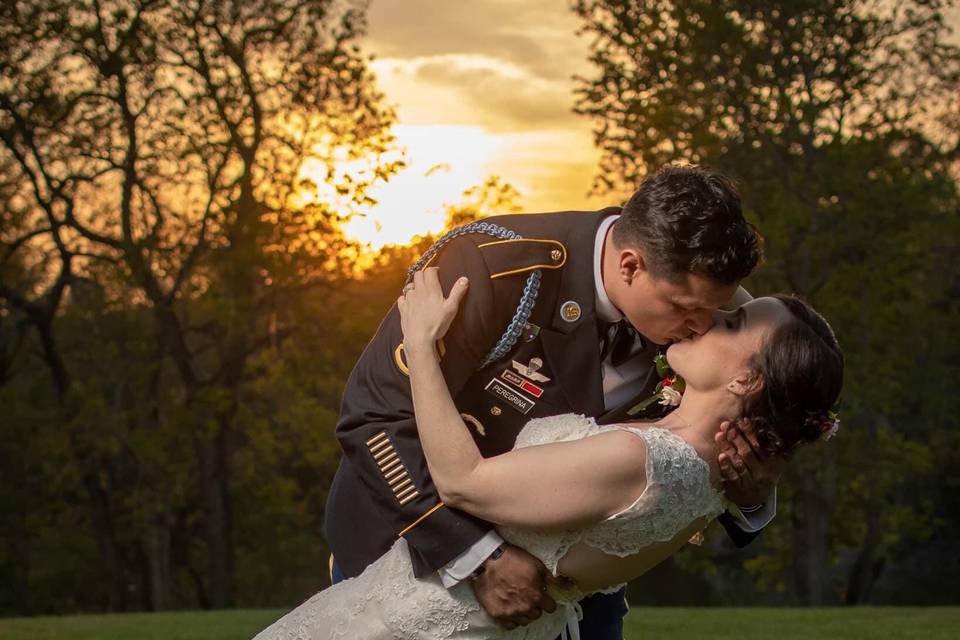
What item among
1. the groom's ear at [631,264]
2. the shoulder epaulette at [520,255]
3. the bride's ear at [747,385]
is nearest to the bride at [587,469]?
the bride's ear at [747,385]

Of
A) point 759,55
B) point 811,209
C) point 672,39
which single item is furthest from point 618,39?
point 811,209

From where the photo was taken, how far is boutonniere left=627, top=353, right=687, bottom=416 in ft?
12.1

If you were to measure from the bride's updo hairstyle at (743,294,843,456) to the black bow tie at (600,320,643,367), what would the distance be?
1.68 feet

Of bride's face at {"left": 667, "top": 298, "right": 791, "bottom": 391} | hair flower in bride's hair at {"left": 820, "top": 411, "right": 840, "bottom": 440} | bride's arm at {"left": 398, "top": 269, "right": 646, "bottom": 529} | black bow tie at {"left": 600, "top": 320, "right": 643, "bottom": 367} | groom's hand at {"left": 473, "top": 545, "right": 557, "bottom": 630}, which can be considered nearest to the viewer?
bride's arm at {"left": 398, "top": 269, "right": 646, "bottom": 529}

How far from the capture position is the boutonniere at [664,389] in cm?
368

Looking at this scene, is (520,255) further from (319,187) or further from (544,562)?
(319,187)

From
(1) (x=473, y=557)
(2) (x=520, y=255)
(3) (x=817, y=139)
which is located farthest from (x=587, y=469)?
(3) (x=817, y=139)

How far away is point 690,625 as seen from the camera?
508 inches

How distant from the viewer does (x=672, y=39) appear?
79.3 ft

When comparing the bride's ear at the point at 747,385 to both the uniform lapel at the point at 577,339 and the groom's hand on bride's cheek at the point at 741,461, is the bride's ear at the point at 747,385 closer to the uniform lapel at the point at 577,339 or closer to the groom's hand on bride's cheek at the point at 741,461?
the groom's hand on bride's cheek at the point at 741,461

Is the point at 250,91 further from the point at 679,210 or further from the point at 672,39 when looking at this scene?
the point at 679,210

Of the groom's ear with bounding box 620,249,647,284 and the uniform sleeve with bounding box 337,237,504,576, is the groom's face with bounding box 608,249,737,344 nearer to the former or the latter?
the groom's ear with bounding box 620,249,647,284

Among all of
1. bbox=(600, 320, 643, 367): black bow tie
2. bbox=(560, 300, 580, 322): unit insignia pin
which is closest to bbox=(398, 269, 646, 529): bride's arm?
bbox=(560, 300, 580, 322): unit insignia pin

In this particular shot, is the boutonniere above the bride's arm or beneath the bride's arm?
above
